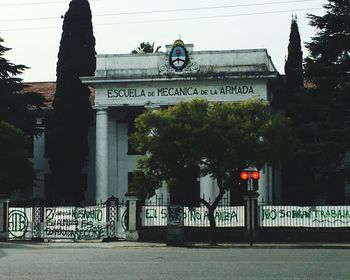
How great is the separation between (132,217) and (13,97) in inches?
653

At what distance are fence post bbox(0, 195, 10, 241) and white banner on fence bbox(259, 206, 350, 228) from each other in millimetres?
11088

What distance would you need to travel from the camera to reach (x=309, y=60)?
40.9m

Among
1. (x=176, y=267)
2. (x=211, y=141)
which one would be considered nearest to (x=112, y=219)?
(x=211, y=141)

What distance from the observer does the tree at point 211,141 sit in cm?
3394

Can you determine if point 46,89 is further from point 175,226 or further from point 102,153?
point 175,226

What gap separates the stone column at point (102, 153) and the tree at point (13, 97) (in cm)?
371

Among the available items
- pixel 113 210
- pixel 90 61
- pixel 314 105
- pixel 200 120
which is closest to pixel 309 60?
pixel 314 105

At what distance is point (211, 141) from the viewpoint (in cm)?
3381

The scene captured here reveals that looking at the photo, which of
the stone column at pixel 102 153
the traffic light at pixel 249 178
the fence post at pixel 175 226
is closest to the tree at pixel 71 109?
the stone column at pixel 102 153

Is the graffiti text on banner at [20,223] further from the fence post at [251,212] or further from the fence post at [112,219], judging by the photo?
the fence post at [251,212]

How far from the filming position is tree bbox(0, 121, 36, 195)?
1746 inches

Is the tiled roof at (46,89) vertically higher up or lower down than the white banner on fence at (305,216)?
higher up

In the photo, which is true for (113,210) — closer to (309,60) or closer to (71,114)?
(309,60)

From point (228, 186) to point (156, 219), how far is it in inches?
143
